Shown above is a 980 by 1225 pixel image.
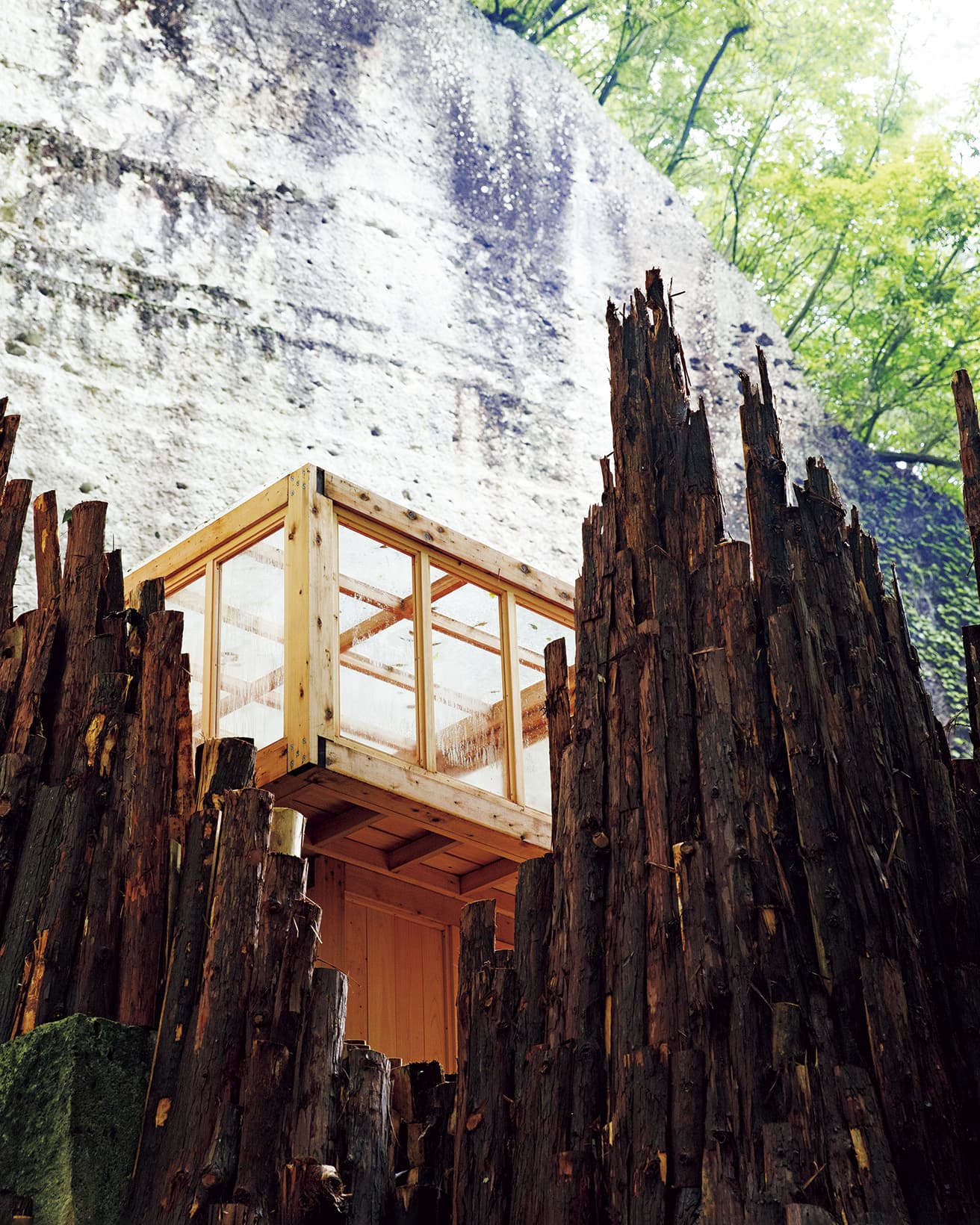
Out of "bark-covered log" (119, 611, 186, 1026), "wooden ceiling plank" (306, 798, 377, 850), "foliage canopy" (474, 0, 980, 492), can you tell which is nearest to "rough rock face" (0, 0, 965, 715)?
"foliage canopy" (474, 0, 980, 492)

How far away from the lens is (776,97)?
963 inches

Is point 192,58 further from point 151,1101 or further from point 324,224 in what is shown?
point 151,1101

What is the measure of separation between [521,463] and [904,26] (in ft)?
41.6

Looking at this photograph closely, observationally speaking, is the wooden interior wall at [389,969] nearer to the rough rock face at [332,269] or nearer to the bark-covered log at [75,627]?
the bark-covered log at [75,627]

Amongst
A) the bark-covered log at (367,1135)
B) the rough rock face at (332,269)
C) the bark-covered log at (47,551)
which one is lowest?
the bark-covered log at (367,1135)

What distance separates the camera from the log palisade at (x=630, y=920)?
4.30 meters

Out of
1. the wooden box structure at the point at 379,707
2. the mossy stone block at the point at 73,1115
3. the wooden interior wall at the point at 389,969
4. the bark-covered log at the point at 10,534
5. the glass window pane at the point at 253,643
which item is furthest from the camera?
the wooden interior wall at the point at 389,969

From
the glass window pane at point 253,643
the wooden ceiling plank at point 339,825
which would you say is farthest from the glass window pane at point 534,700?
the glass window pane at point 253,643

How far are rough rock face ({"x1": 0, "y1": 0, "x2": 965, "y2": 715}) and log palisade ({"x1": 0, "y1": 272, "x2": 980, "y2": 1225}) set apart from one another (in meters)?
9.44

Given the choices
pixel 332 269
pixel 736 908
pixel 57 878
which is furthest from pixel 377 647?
pixel 332 269

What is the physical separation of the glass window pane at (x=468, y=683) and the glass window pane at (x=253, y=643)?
1.01m

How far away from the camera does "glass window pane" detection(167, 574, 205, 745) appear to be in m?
8.95

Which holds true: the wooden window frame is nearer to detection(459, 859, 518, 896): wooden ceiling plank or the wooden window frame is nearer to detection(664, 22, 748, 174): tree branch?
detection(459, 859, 518, 896): wooden ceiling plank

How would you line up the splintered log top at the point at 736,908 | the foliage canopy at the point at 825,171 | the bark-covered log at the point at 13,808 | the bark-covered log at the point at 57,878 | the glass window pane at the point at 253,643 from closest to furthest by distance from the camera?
1. the splintered log top at the point at 736,908
2. the bark-covered log at the point at 57,878
3. the bark-covered log at the point at 13,808
4. the glass window pane at the point at 253,643
5. the foliage canopy at the point at 825,171
